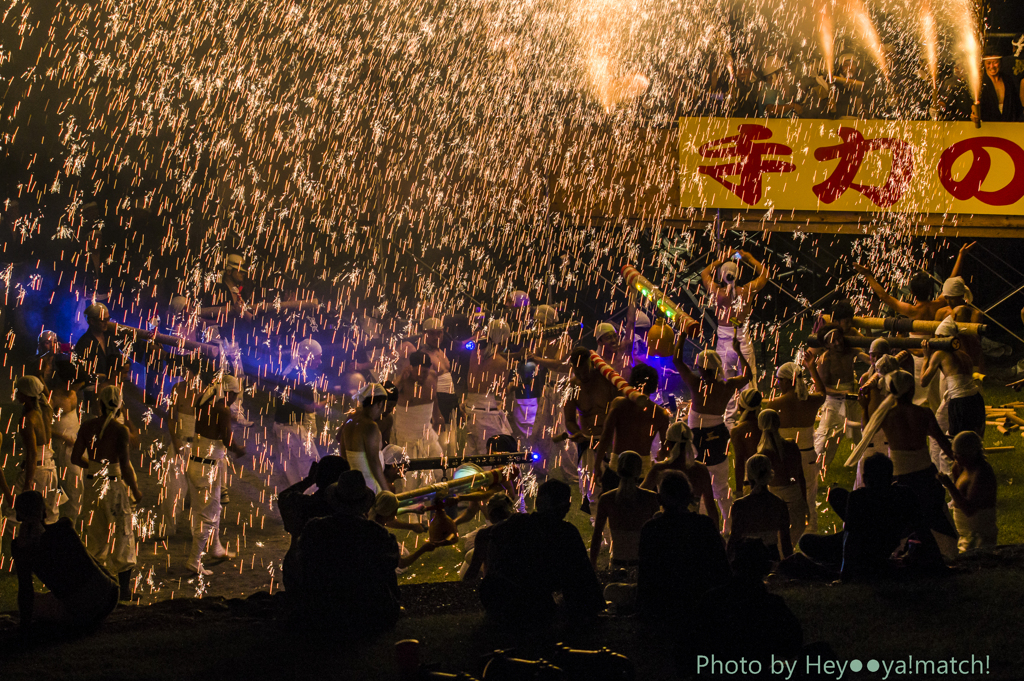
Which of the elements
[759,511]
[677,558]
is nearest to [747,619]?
[677,558]

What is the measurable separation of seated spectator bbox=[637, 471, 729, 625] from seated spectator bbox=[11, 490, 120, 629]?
2.83 metres

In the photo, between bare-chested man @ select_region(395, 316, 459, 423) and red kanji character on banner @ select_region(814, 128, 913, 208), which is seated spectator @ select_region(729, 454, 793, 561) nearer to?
bare-chested man @ select_region(395, 316, 459, 423)

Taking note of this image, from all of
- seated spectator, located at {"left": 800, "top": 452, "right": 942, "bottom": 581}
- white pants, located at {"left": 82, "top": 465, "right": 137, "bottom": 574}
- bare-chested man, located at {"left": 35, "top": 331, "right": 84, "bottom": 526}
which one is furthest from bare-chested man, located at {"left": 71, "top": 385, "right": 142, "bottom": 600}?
seated spectator, located at {"left": 800, "top": 452, "right": 942, "bottom": 581}

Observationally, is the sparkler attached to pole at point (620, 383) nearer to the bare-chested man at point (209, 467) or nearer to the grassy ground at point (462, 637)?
the grassy ground at point (462, 637)

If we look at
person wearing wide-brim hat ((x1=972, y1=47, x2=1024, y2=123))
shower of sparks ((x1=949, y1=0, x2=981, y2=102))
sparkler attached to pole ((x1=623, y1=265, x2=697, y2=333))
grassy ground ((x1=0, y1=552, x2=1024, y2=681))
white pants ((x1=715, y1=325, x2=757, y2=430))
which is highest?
shower of sparks ((x1=949, y1=0, x2=981, y2=102))

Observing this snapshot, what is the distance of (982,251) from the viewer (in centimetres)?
1409

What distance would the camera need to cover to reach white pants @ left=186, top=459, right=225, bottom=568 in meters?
7.20

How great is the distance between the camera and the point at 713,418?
7.93 meters

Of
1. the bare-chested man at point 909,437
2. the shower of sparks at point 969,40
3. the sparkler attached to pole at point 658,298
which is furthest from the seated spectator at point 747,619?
the shower of sparks at point 969,40

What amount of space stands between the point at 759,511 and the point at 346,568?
2501 millimetres

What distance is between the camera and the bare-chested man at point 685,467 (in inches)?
253

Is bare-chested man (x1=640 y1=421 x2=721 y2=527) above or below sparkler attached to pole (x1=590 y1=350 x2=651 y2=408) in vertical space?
below

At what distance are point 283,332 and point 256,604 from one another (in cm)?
652

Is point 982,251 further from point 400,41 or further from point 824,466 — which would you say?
point 400,41
